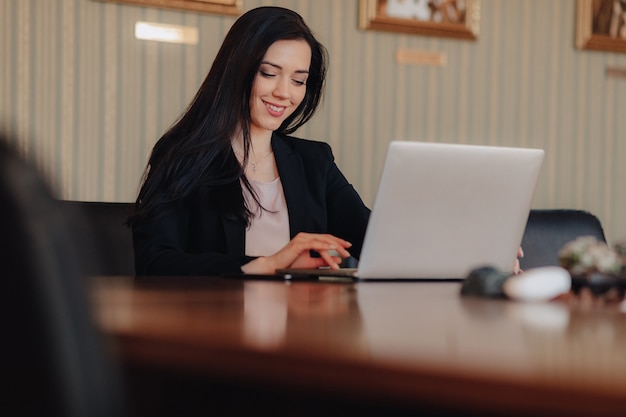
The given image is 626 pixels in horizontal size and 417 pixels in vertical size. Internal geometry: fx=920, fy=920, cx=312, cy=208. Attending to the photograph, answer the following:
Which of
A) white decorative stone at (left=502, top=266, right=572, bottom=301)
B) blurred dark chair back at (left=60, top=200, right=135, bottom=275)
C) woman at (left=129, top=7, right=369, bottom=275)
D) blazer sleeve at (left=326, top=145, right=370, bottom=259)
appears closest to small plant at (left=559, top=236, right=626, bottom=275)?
white decorative stone at (left=502, top=266, right=572, bottom=301)

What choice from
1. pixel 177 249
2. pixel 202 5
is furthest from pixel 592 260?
pixel 202 5

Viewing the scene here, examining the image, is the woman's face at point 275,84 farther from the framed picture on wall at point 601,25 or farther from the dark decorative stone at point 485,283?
the framed picture on wall at point 601,25

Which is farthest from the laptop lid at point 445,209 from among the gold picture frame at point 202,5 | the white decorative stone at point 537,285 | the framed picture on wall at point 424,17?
the framed picture on wall at point 424,17

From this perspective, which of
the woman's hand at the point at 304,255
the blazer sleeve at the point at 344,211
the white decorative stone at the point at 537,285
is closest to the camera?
the white decorative stone at the point at 537,285

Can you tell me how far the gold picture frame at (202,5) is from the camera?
3.78 meters

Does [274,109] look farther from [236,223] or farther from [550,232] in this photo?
[550,232]

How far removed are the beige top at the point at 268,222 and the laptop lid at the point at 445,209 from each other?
102 centimetres

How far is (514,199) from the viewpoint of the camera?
212 centimetres

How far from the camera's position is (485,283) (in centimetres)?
157

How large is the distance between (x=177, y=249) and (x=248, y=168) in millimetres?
571

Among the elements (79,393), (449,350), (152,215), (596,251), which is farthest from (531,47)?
(79,393)

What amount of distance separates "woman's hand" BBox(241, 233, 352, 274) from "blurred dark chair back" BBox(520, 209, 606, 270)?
1.63 metres

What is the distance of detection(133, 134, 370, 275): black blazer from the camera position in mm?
2537

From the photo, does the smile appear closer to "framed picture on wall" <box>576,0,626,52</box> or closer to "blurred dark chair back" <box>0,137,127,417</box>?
"framed picture on wall" <box>576,0,626,52</box>
